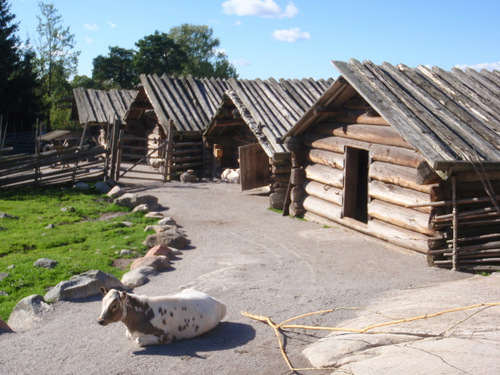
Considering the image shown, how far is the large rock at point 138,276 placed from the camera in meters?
8.30

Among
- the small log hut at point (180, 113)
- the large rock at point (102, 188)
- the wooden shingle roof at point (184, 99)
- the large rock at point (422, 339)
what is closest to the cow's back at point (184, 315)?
the large rock at point (422, 339)

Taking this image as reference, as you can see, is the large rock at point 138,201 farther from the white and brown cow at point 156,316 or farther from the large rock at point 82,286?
the white and brown cow at point 156,316

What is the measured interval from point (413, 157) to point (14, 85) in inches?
1173

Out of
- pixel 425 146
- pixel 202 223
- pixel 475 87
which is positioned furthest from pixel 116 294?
pixel 475 87

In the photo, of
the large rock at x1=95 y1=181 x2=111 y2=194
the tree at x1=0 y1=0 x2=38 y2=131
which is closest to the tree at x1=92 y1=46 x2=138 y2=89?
the tree at x1=0 y1=0 x2=38 y2=131

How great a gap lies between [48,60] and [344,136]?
4140cm

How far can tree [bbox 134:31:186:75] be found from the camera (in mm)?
51719

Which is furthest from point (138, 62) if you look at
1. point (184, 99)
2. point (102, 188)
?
point (102, 188)

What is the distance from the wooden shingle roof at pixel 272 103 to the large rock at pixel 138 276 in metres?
6.84

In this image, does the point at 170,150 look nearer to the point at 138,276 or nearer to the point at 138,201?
the point at 138,201

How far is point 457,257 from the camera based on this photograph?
8.68 meters

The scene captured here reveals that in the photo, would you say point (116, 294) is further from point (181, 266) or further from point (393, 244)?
point (393, 244)

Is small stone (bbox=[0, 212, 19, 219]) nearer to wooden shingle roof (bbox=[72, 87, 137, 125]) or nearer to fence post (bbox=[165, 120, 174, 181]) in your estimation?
fence post (bbox=[165, 120, 174, 181])

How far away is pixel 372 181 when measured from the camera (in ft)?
36.3
